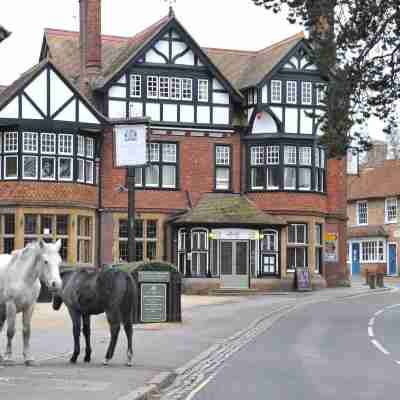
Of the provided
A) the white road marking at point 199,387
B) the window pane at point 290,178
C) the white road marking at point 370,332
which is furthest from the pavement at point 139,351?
the window pane at point 290,178

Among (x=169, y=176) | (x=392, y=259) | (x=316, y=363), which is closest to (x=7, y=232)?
(x=169, y=176)

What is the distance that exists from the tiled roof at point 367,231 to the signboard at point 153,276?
44687 mm

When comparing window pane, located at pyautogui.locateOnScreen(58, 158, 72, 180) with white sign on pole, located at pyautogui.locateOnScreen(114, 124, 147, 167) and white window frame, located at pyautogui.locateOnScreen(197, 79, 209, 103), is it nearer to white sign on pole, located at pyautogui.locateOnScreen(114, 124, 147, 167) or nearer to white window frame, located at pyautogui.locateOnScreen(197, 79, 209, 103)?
white window frame, located at pyautogui.locateOnScreen(197, 79, 209, 103)

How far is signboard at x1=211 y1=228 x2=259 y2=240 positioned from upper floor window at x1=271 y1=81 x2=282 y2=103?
21.6ft

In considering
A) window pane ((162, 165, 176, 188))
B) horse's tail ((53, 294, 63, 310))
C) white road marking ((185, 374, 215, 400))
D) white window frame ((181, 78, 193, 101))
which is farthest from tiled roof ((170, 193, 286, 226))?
white road marking ((185, 374, 215, 400))

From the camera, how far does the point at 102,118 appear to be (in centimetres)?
4044

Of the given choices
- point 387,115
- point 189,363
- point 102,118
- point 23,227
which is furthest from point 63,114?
point 189,363

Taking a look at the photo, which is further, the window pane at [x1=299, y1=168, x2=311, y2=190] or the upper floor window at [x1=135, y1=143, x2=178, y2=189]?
the window pane at [x1=299, y1=168, x2=311, y2=190]

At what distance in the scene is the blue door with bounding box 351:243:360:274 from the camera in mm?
71375

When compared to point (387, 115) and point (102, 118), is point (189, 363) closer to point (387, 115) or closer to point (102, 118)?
point (387, 115)

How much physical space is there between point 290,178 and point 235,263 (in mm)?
5026

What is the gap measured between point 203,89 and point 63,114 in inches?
281

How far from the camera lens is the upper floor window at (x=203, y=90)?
42812mm

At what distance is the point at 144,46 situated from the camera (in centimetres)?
4131
